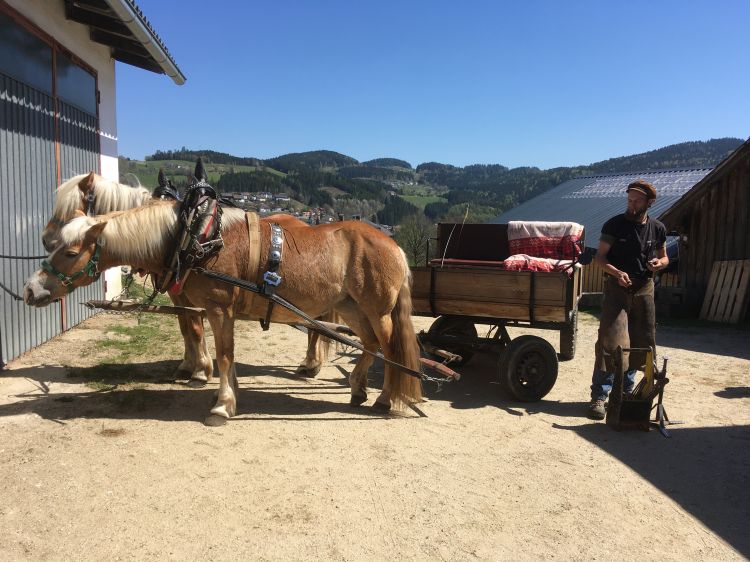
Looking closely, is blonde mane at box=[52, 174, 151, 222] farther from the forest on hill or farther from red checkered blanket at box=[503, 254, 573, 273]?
the forest on hill

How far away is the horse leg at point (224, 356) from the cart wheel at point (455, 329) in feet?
8.37

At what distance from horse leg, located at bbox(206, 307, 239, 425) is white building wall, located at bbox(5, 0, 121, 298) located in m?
4.11

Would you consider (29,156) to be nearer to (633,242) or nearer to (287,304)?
(287,304)

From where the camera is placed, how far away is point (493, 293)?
516 cm

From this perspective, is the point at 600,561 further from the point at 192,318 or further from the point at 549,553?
the point at 192,318

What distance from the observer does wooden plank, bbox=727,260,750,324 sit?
36.0ft

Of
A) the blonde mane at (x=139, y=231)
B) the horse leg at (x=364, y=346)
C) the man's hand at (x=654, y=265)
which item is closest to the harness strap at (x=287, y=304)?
the horse leg at (x=364, y=346)

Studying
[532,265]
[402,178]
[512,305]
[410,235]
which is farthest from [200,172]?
[402,178]

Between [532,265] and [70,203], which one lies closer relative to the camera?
[70,203]

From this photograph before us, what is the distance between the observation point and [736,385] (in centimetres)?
621

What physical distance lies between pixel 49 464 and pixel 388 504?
85.6 inches

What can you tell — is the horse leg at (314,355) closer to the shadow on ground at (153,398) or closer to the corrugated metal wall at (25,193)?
the shadow on ground at (153,398)

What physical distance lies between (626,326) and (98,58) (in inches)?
324

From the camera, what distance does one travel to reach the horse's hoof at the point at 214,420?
4184 mm
